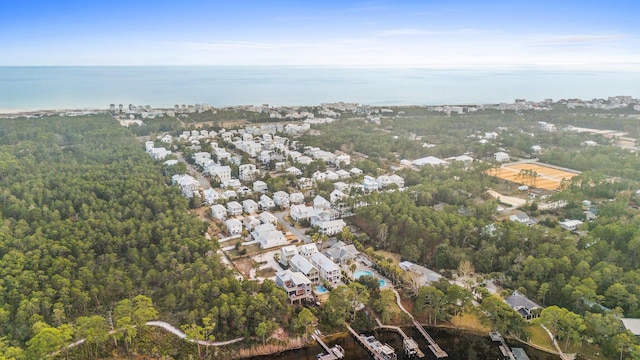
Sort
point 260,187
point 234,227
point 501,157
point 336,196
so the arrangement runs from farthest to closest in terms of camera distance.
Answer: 1. point 501,157
2. point 260,187
3. point 336,196
4. point 234,227

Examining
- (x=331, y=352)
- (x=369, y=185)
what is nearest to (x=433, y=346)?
(x=331, y=352)

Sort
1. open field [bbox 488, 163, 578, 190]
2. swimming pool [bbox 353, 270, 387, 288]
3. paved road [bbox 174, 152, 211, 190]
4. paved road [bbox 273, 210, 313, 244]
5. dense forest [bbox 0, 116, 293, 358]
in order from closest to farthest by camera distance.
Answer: dense forest [bbox 0, 116, 293, 358] < swimming pool [bbox 353, 270, 387, 288] < paved road [bbox 273, 210, 313, 244] < open field [bbox 488, 163, 578, 190] < paved road [bbox 174, 152, 211, 190]

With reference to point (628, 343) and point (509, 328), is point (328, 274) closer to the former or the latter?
point (509, 328)

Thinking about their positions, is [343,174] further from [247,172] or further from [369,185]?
[247,172]

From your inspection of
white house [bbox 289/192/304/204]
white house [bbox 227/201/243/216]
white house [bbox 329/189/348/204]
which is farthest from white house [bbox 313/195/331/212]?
white house [bbox 227/201/243/216]

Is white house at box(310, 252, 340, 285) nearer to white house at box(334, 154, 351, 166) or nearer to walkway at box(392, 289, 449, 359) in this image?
walkway at box(392, 289, 449, 359)
